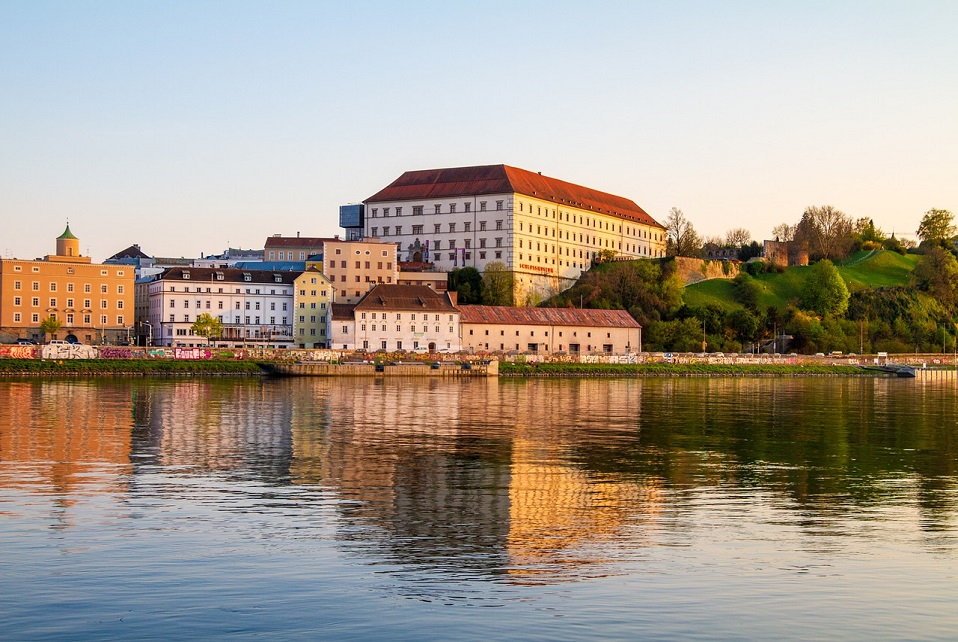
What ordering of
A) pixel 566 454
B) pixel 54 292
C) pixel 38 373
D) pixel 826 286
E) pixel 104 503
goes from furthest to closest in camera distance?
pixel 826 286, pixel 54 292, pixel 38 373, pixel 566 454, pixel 104 503

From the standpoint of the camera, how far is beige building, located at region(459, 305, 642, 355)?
9562cm

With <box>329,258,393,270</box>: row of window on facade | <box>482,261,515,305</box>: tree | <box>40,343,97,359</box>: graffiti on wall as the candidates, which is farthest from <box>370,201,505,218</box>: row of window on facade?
<box>40,343,97,359</box>: graffiti on wall

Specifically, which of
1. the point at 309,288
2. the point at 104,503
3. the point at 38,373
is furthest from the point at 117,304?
the point at 104,503

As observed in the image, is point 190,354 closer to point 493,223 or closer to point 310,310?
point 310,310

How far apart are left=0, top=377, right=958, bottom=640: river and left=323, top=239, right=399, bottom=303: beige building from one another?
7285cm

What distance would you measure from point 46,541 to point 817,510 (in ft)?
42.0

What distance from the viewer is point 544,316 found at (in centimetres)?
9888

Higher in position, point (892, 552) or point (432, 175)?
point (432, 175)

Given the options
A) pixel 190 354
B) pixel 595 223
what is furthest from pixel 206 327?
pixel 595 223

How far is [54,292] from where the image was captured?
306 ft

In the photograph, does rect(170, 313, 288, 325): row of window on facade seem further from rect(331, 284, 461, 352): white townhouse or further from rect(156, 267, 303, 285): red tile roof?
rect(331, 284, 461, 352): white townhouse

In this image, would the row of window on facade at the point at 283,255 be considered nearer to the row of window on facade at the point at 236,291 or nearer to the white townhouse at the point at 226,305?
the white townhouse at the point at 226,305

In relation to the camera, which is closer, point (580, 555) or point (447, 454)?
point (580, 555)

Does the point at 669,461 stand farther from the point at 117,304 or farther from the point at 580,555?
the point at 117,304
